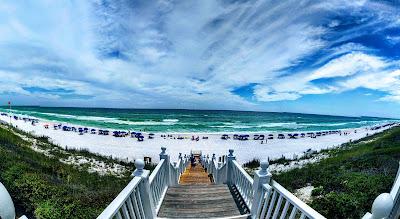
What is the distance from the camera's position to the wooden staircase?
4586 millimetres

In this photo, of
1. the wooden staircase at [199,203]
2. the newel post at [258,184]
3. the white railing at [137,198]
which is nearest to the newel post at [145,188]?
the white railing at [137,198]

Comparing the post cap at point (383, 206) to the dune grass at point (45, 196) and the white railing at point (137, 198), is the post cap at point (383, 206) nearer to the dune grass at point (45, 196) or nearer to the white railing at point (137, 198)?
the white railing at point (137, 198)

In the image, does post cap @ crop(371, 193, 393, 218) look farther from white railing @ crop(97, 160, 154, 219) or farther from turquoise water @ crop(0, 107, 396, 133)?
turquoise water @ crop(0, 107, 396, 133)

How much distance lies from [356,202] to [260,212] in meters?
2.69

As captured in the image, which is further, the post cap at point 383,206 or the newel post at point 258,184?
the newel post at point 258,184

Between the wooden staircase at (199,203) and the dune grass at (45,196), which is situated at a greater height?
the wooden staircase at (199,203)

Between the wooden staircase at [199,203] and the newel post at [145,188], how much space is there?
61 centimetres

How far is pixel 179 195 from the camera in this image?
18.3 ft

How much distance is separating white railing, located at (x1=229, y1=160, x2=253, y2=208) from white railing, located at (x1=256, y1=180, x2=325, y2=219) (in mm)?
430

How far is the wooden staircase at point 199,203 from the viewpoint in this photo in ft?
15.0

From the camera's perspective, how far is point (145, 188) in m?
3.71

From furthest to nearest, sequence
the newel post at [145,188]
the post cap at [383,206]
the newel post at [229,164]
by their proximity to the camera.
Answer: the newel post at [229,164] < the newel post at [145,188] < the post cap at [383,206]

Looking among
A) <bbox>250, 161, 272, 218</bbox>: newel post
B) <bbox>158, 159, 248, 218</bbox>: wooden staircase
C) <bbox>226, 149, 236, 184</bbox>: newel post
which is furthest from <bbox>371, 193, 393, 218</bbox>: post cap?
<bbox>226, 149, 236, 184</bbox>: newel post

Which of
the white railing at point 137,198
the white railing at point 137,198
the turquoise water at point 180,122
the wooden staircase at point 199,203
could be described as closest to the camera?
the white railing at point 137,198
